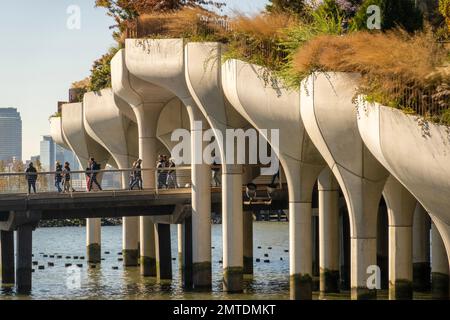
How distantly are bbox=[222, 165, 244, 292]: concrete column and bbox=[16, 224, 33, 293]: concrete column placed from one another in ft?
27.4

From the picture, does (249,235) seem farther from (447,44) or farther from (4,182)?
(447,44)

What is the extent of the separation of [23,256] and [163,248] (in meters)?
7.47

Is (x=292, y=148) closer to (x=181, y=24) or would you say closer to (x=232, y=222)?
(x=232, y=222)

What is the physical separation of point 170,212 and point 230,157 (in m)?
5.93

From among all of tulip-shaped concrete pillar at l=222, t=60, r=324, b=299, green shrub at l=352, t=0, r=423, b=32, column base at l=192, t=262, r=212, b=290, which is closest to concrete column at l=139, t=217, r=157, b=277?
column base at l=192, t=262, r=212, b=290

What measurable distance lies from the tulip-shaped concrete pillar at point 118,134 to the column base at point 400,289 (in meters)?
30.5

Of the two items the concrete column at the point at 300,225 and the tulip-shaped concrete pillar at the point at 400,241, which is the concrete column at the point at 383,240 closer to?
the concrete column at the point at 300,225

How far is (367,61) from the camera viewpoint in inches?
1519

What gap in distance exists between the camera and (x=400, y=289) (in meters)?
42.9

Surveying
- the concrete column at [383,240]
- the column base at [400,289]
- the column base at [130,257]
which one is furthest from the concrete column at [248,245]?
the column base at [400,289]

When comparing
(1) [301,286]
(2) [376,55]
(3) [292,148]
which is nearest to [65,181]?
(3) [292,148]

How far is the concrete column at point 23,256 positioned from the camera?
2176 inches

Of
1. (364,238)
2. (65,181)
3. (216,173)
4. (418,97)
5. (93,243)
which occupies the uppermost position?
(418,97)

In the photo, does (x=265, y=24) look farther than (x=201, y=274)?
No
